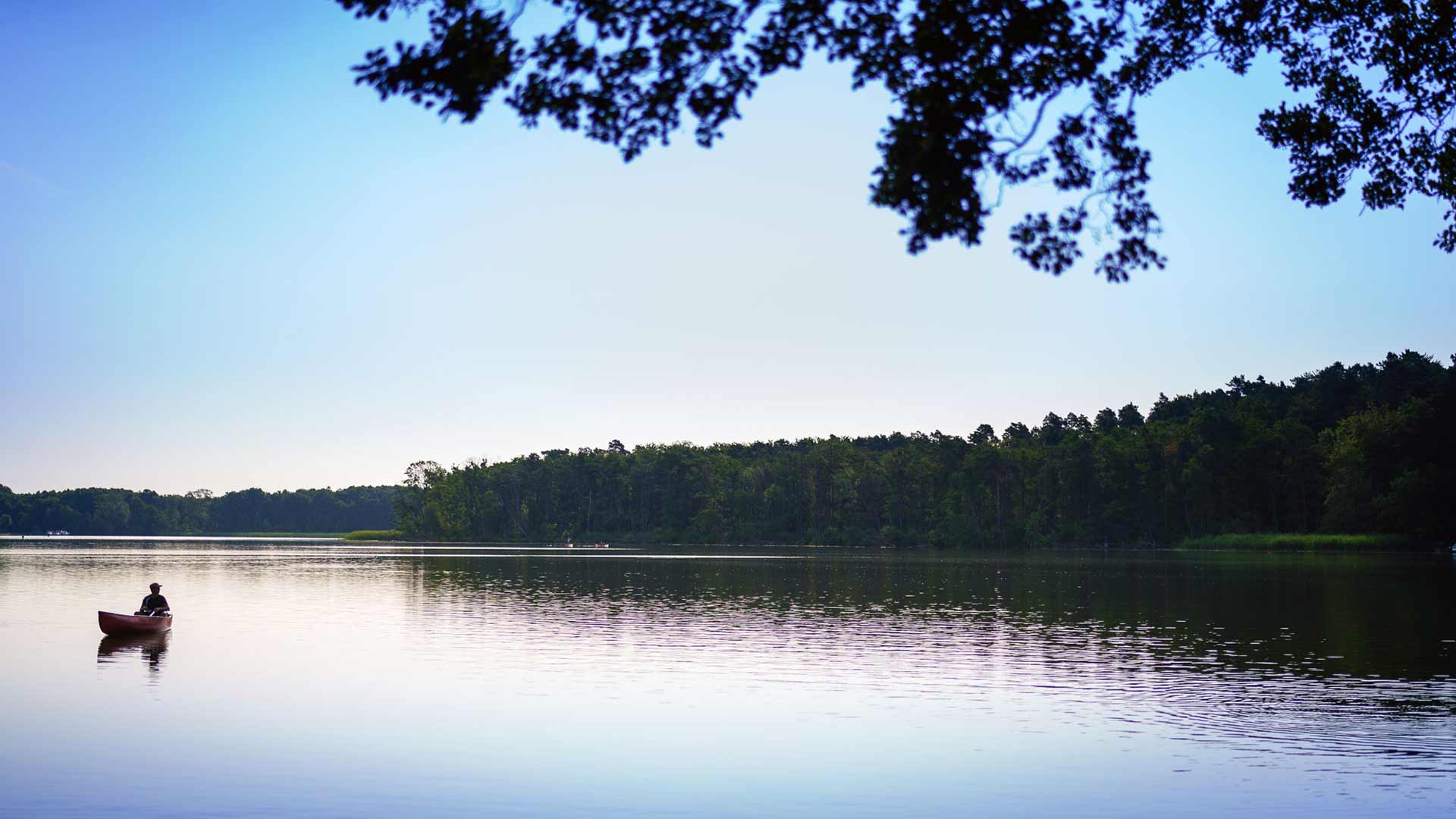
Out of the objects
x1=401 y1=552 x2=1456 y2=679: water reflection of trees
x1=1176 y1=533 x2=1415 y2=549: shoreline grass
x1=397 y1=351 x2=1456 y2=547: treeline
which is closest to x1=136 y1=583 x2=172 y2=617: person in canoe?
x1=401 y1=552 x2=1456 y2=679: water reflection of trees

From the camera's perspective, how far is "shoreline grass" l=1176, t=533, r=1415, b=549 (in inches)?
4555

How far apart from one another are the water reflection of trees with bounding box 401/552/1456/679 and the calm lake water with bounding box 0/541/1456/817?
39 cm

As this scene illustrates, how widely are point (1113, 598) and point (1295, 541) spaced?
76.9 meters

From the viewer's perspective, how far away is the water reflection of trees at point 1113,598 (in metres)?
35.0

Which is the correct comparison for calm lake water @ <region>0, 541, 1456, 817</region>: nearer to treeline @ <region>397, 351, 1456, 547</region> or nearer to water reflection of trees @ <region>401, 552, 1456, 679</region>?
water reflection of trees @ <region>401, 552, 1456, 679</region>

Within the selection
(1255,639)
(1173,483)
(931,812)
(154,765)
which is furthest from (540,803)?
(1173,483)

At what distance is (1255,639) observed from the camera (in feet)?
124

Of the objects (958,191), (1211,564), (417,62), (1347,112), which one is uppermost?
(1347,112)

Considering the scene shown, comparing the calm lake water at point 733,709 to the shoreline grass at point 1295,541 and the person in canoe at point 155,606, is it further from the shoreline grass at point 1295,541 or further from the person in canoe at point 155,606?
the shoreline grass at point 1295,541

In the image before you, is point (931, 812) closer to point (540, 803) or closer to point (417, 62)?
point (540, 803)

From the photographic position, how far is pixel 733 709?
2458 cm

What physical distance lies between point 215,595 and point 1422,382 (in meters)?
117

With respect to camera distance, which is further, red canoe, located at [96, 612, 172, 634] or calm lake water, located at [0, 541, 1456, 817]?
red canoe, located at [96, 612, 172, 634]

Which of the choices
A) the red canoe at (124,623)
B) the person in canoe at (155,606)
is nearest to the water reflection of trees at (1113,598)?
the person in canoe at (155,606)
